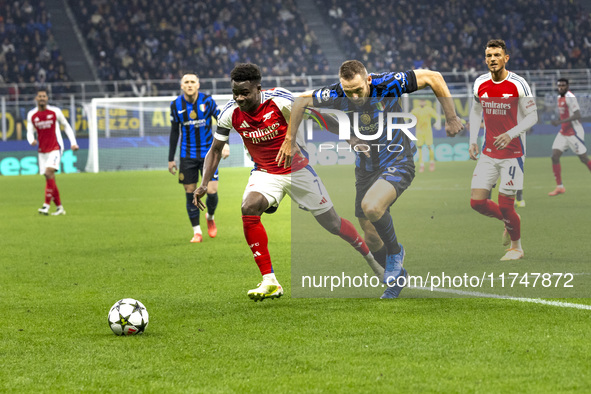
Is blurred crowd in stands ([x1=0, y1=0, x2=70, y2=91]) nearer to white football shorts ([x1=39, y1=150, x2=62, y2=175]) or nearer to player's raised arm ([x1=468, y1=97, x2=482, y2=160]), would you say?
white football shorts ([x1=39, y1=150, x2=62, y2=175])

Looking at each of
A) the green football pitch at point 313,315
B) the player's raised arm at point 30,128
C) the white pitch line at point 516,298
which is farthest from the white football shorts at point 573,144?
the player's raised arm at point 30,128

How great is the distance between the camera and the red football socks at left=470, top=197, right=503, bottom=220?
23.8ft

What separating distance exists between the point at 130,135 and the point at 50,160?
10.3 m

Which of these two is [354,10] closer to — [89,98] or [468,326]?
[89,98]

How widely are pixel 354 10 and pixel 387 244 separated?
31.8 meters

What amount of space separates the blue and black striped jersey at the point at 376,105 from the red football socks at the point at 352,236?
46cm

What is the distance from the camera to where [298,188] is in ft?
22.3

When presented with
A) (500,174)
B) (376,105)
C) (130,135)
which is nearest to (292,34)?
(130,135)

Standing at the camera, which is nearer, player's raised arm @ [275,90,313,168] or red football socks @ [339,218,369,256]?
player's raised arm @ [275,90,313,168]

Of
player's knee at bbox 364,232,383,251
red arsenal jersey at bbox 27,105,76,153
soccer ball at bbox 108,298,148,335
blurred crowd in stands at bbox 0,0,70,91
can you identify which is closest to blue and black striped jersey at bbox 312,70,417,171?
player's knee at bbox 364,232,383,251

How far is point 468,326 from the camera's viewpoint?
17.6 feet

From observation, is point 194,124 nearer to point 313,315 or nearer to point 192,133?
point 192,133

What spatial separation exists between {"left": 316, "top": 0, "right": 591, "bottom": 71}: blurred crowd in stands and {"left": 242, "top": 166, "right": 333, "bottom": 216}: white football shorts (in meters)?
28.2

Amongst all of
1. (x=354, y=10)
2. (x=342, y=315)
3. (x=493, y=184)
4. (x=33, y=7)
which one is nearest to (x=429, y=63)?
(x=354, y=10)
